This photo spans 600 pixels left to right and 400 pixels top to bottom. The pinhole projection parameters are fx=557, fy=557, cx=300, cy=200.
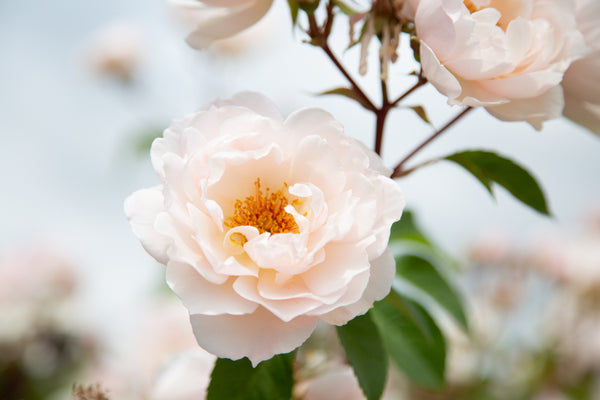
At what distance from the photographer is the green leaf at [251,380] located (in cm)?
41

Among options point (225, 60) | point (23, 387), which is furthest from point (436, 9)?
point (23, 387)

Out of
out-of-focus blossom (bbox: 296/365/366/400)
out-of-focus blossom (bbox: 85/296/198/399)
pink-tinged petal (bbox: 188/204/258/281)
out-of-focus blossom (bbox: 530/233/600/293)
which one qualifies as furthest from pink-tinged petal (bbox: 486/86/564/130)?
out-of-focus blossom (bbox: 530/233/600/293)

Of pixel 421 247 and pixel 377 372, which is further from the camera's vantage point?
pixel 421 247

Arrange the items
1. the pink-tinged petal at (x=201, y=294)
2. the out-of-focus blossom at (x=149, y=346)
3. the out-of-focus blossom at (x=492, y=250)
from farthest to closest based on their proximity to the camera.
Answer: the out-of-focus blossom at (x=492, y=250)
the out-of-focus blossom at (x=149, y=346)
the pink-tinged petal at (x=201, y=294)

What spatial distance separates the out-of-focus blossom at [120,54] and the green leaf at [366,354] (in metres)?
1.63

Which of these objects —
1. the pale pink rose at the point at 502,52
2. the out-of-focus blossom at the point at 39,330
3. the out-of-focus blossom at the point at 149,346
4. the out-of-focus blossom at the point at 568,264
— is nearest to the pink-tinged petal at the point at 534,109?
the pale pink rose at the point at 502,52

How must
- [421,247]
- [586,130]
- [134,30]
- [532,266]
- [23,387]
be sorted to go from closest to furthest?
[586,130]
[421,247]
[23,387]
[532,266]
[134,30]

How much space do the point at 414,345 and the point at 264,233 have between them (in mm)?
305

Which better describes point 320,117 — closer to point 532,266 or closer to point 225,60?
point 225,60

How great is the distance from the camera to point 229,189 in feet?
1.32

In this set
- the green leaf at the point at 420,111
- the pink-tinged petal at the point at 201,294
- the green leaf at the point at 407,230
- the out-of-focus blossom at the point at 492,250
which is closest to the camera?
the pink-tinged petal at the point at 201,294

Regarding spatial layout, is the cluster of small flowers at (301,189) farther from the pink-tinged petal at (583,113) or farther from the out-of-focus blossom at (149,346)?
the out-of-focus blossom at (149,346)

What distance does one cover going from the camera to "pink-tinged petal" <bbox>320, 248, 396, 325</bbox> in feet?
1.13

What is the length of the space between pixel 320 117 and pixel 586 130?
0.88 feet
